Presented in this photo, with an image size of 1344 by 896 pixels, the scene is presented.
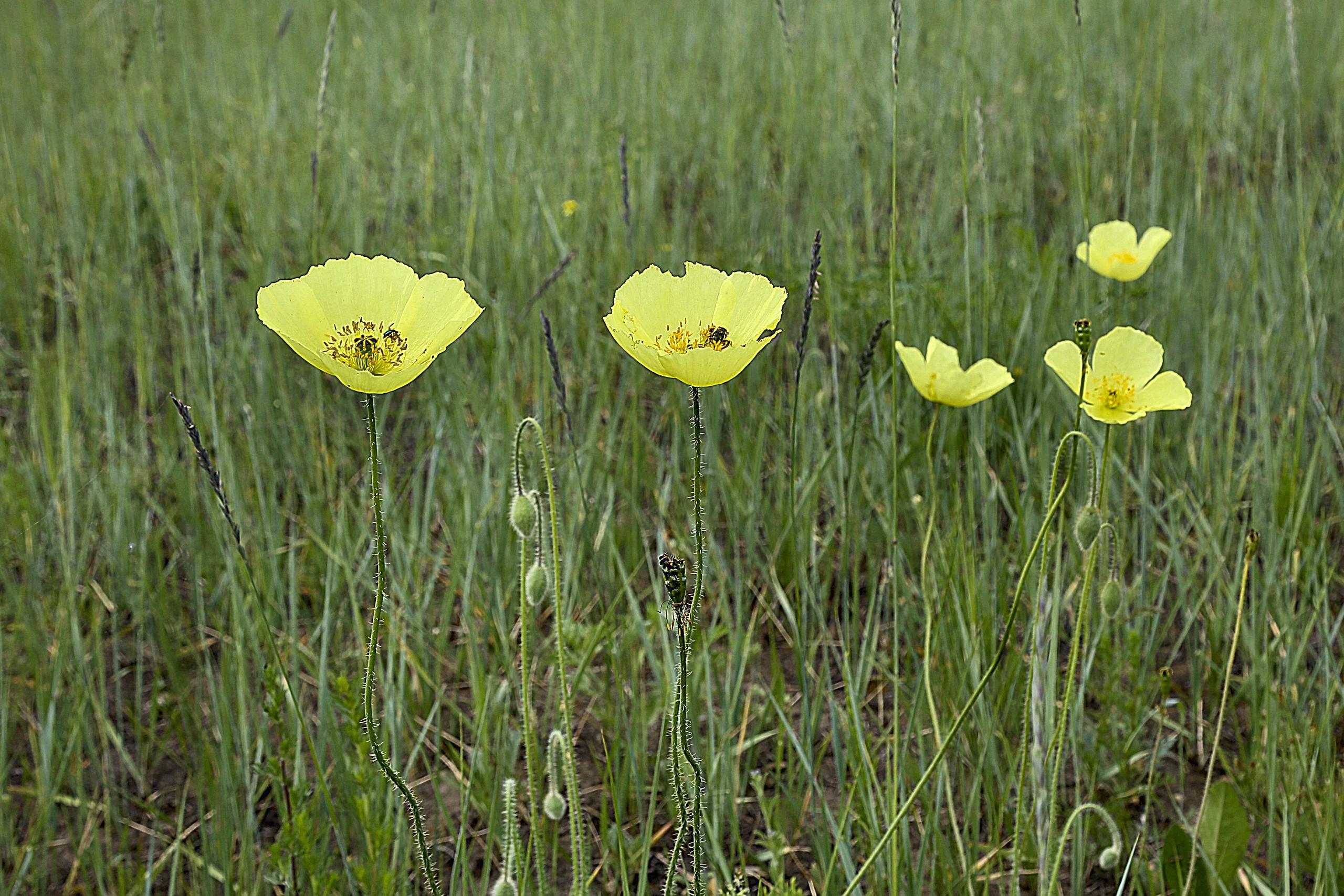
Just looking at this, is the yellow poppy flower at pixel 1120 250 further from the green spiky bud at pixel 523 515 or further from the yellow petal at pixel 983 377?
the green spiky bud at pixel 523 515

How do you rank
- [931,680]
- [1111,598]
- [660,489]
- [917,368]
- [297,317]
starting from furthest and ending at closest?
[660,489] → [931,680] → [917,368] → [1111,598] → [297,317]

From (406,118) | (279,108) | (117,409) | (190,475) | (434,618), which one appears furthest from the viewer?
(279,108)

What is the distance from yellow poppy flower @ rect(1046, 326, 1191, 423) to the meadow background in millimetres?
204

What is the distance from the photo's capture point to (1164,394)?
1.19 m

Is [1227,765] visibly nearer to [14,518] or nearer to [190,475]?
[190,475]

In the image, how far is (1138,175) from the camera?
9.95ft

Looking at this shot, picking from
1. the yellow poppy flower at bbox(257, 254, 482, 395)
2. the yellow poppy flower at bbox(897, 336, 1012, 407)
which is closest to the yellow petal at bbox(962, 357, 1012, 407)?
the yellow poppy flower at bbox(897, 336, 1012, 407)

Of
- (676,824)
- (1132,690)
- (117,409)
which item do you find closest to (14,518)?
(117,409)

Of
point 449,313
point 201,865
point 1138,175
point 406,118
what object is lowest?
point 201,865

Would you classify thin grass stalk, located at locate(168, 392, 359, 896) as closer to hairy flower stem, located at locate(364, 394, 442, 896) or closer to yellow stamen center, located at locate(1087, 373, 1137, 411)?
hairy flower stem, located at locate(364, 394, 442, 896)

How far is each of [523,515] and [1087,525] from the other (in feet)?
1.83

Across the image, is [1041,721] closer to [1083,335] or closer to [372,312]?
[1083,335]

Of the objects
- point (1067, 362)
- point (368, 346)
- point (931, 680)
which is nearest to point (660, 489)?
point (931, 680)

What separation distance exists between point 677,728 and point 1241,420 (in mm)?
1824
